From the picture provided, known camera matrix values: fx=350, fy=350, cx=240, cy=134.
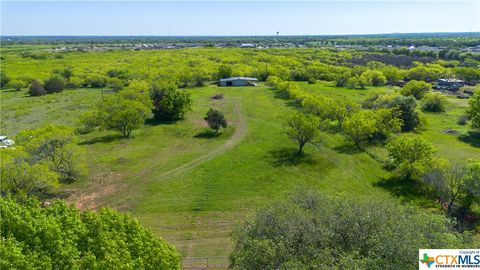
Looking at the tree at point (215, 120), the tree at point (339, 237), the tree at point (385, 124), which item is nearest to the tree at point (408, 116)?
the tree at point (385, 124)

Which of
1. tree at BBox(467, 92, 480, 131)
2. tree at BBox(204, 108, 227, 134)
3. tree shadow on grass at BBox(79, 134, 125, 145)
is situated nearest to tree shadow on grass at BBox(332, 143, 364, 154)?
tree at BBox(204, 108, 227, 134)

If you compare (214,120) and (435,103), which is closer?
(214,120)

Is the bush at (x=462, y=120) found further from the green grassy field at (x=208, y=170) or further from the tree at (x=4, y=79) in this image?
the tree at (x=4, y=79)

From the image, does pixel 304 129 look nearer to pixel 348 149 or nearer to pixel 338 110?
pixel 348 149

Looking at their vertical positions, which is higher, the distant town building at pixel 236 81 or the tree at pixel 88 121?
the distant town building at pixel 236 81

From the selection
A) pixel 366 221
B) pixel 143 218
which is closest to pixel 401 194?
pixel 366 221

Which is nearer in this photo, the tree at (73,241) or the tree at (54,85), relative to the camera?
the tree at (73,241)

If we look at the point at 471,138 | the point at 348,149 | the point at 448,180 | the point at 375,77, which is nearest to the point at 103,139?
the point at 348,149
